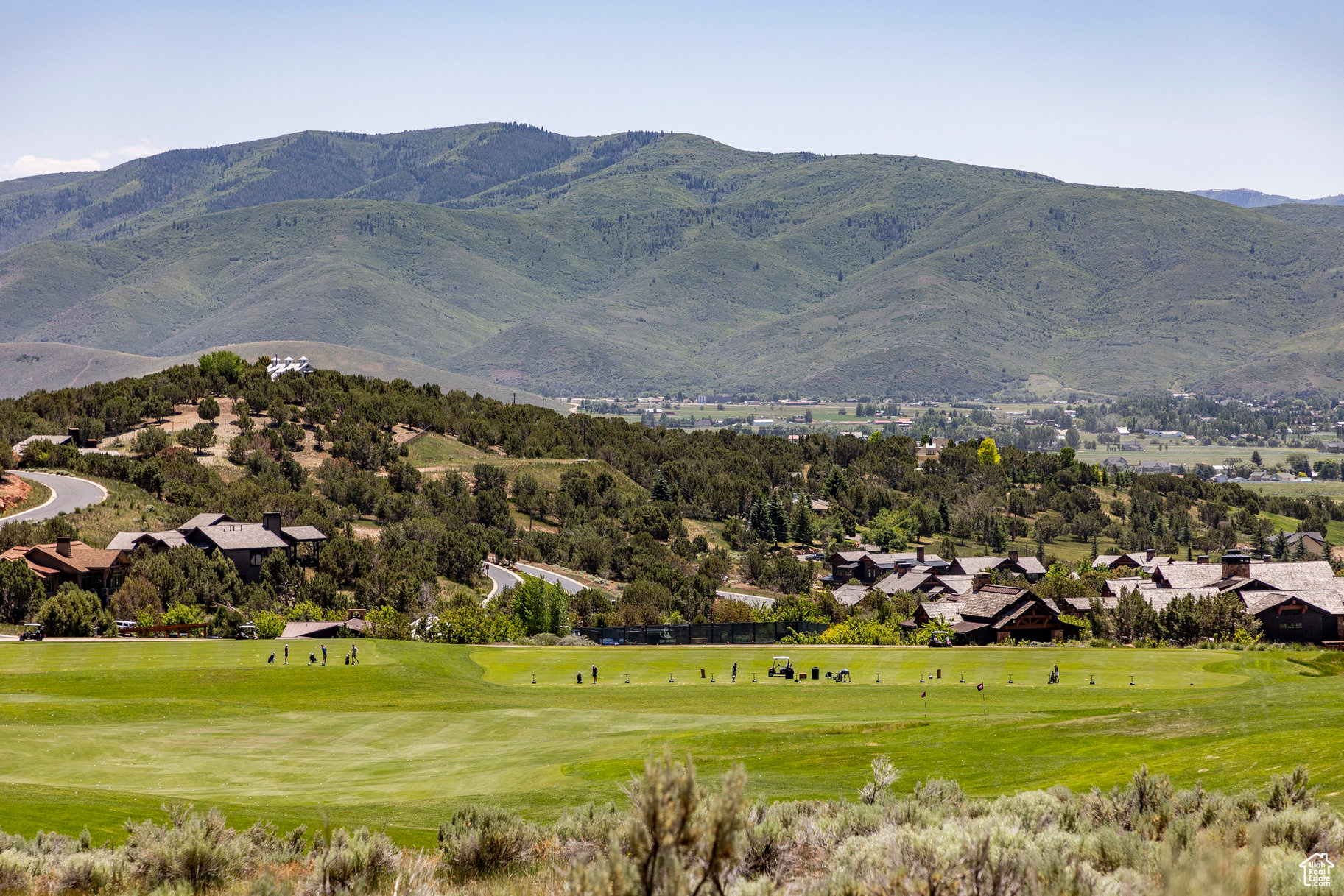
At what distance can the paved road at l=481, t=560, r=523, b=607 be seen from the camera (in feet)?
234

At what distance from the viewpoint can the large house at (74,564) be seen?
54562 mm

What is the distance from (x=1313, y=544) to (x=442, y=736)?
4374 inches

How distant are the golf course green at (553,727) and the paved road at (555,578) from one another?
32.8m

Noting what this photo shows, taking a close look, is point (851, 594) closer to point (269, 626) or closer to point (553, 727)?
point (269, 626)

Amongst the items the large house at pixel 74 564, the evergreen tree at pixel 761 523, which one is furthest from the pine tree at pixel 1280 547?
the large house at pixel 74 564

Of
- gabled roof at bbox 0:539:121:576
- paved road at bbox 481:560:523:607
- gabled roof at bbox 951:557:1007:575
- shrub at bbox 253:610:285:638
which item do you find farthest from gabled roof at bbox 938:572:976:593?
gabled roof at bbox 0:539:121:576

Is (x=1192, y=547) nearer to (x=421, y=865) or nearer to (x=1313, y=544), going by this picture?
(x=1313, y=544)

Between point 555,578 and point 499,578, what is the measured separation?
3794 mm

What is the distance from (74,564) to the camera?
55500 mm

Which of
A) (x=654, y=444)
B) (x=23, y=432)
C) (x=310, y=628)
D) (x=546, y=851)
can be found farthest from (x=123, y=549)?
(x=654, y=444)

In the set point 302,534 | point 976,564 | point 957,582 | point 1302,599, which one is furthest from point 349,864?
point 976,564

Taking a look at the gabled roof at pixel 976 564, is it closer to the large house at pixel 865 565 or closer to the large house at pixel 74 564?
the large house at pixel 865 565

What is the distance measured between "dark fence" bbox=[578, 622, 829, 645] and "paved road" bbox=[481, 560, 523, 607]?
11736mm

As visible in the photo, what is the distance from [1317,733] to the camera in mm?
19453
